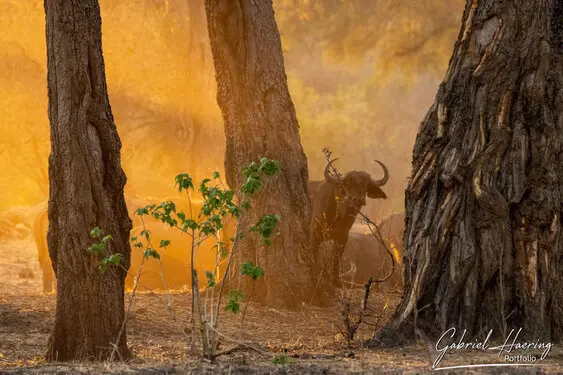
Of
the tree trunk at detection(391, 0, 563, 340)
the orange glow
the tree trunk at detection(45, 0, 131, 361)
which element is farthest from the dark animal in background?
the orange glow

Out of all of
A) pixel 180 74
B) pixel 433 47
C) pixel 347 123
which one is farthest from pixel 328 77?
pixel 433 47

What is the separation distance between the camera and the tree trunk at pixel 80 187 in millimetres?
6891

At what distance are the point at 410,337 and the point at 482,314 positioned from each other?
566 millimetres

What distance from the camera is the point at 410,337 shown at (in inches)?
285

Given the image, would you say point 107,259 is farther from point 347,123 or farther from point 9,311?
point 347,123

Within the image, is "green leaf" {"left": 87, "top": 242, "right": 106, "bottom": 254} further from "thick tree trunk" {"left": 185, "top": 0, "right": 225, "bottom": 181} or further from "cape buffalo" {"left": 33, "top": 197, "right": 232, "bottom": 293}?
"thick tree trunk" {"left": 185, "top": 0, "right": 225, "bottom": 181}

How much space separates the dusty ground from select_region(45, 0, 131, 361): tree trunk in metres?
0.36

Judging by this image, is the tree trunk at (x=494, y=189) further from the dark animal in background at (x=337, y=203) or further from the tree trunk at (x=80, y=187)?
the dark animal in background at (x=337, y=203)

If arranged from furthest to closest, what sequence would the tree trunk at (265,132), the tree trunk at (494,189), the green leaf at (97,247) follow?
the tree trunk at (265,132) → the tree trunk at (494,189) → the green leaf at (97,247)

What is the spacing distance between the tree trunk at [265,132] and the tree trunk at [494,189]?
344 cm

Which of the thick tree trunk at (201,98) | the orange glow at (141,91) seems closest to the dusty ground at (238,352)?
the thick tree trunk at (201,98)

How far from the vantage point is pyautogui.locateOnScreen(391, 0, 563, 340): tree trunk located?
7.18 metres

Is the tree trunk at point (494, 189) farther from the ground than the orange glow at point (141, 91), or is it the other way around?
the orange glow at point (141, 91)

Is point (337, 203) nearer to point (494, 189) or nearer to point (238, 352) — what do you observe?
point (494, 189)
